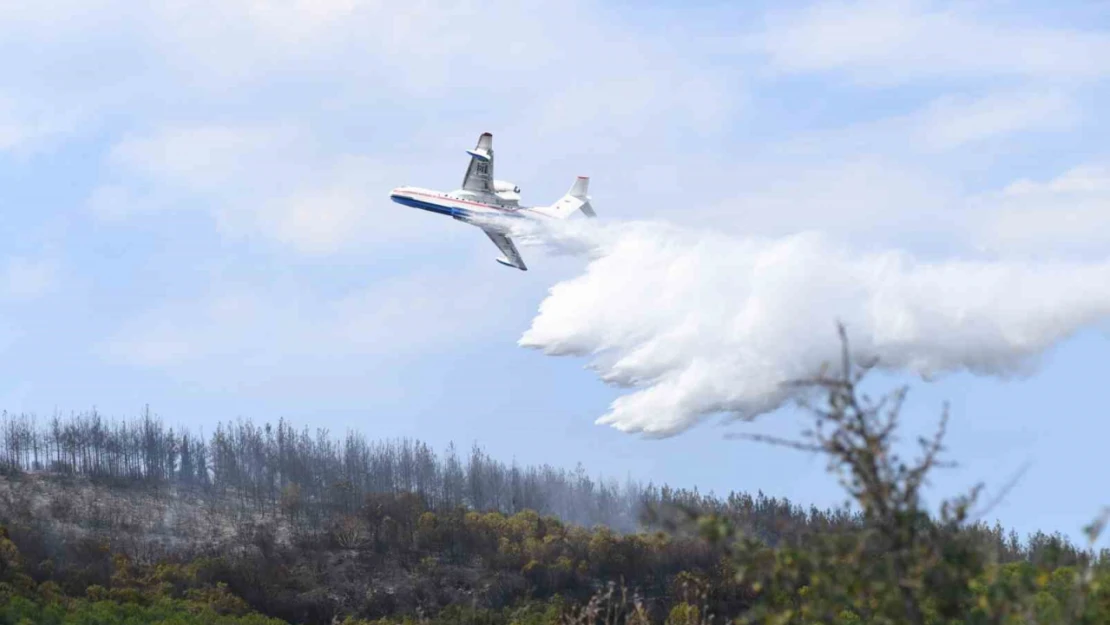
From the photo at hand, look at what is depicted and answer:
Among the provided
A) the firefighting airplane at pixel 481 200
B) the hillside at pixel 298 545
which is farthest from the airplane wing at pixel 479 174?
the hillside at pixel 298 545

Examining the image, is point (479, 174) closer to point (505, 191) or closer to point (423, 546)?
point (505, 191)

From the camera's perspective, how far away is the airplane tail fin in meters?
70.8

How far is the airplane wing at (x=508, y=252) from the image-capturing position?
71.0m

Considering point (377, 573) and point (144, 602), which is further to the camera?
point (377, 573)

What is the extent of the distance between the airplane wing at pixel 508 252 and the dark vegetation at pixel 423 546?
50.6ft

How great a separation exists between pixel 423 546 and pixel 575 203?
43018mm

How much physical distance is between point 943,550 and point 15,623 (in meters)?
55.0

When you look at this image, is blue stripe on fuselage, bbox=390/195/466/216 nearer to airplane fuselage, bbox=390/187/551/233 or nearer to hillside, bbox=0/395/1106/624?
airplane fuselage, bbox=390/187/551/233

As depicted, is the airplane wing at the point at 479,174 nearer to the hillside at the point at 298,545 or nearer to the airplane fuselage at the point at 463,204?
the airplane fuselage at the point at 463,204

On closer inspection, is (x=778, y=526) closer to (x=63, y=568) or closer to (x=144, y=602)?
(x=144, y=602)

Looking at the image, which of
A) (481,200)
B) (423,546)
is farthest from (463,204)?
(423,546)

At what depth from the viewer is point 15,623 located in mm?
60969

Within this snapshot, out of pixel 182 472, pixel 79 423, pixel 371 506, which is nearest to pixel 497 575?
pixel 371 506

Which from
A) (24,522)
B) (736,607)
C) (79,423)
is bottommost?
(736,607)
